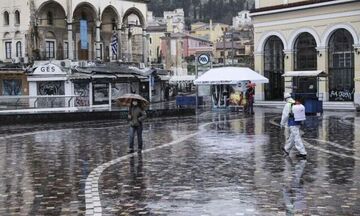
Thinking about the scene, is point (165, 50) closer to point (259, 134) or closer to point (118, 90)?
point (118, 90)

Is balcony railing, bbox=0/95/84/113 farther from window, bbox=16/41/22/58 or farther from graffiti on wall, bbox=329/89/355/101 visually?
window, bbox=16/41/22/58

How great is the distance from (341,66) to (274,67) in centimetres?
648

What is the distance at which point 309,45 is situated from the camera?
44781 millimetres

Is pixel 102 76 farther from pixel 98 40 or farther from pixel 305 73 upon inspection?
pixel 305 73

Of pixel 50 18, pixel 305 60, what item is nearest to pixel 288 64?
pixel 305 60

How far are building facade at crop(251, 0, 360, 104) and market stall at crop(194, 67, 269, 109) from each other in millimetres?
3900

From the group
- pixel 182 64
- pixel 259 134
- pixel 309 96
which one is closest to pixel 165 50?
pixel 182 64

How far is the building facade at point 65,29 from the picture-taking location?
4962 centimetres

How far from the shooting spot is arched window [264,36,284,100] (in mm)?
47344

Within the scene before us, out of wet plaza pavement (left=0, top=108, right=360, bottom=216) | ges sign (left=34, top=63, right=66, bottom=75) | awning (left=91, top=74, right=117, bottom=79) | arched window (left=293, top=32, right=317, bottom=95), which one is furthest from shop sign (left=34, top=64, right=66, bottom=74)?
wet plaza pavement (left=0, top=108, right=360, bottom=216)

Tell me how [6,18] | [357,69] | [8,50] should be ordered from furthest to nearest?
[8,50], [6,18], [357,69]

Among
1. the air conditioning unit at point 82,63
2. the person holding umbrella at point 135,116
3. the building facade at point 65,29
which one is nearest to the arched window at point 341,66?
the air conditioning unit at point 82,63

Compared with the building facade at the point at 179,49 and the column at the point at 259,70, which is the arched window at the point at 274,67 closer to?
the column at the point at 259,70

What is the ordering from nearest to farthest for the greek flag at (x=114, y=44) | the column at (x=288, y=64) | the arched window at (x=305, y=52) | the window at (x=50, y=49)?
the arched window at (x=305, y=52) → the column at (x=288, y=64) → the window at (x=50, y=49) → the greek flag at (x=114, y=44)
